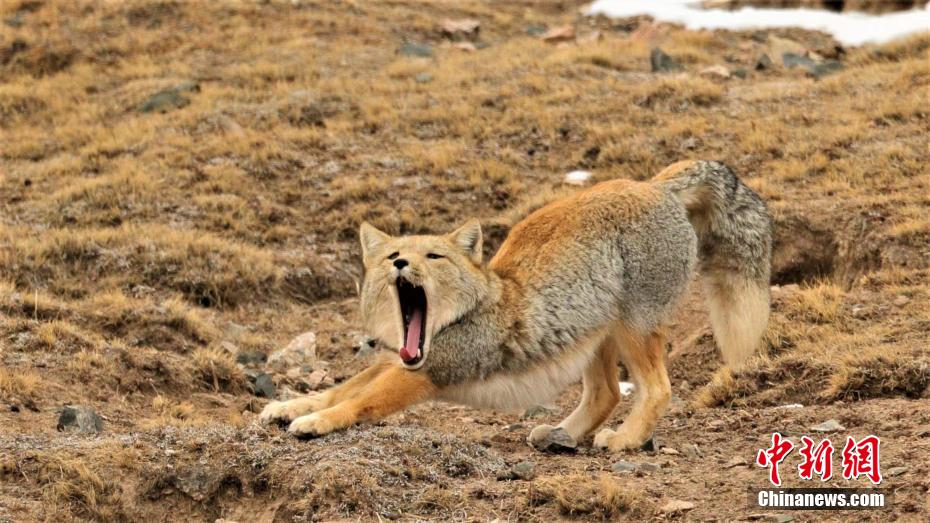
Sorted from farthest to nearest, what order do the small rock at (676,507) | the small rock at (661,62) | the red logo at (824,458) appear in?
1. the small rock at (661,62)
2. the red logo at (824,458)
3. the small rock at (676,507)

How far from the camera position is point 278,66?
805 inches

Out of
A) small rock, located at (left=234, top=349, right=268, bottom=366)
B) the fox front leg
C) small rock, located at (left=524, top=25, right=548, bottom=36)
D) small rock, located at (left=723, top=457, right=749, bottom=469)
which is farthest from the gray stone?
small rock, located at (left=524, top=25, right=548, bottom=36)

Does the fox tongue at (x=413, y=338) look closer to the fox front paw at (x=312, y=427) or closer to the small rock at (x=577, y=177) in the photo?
the fox front paw at (x=312, y=427)

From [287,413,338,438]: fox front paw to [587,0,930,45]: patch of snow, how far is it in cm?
1716

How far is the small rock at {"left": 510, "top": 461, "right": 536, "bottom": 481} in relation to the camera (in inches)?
285

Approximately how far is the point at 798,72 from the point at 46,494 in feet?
53.0

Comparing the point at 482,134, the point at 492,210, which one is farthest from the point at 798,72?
the point at 492,210

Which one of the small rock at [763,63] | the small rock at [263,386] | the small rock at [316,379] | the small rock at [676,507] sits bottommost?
the small rock at [316,379]

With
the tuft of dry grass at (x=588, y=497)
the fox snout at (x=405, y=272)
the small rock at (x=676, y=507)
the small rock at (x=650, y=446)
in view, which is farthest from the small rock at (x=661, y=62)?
the small rock at (x=676, y=507)

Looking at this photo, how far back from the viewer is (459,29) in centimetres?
2403

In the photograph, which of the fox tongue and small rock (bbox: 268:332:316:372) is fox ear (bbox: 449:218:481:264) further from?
small rock (bbox: 268:332:316:372)

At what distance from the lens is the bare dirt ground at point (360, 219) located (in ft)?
23.2

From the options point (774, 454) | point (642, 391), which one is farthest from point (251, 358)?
point (774, 454)

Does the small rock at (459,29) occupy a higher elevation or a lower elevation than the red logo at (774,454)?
lower
